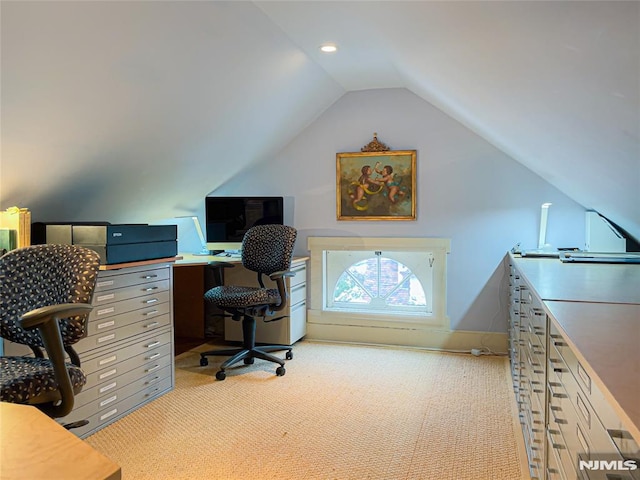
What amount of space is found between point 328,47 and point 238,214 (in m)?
1.69

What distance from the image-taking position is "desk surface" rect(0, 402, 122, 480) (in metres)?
0.70

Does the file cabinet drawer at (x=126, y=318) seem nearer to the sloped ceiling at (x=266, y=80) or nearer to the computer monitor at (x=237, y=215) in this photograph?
the sloped ceiling at (x=266, y=80)

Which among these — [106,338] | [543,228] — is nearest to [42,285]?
[106,338]

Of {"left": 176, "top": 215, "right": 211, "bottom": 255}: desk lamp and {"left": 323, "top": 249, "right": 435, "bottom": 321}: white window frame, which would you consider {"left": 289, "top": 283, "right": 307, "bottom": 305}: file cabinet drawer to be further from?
{"left": 176, "top": 215, "right": 211, "bottom": 255}: desk lamp

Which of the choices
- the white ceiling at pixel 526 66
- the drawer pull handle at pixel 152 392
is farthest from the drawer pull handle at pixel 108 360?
the white ceiling at pixel 526 66

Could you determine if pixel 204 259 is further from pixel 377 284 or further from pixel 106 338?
pixel 377 284

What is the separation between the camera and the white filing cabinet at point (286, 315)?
404 centimetres

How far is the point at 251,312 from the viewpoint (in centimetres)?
346

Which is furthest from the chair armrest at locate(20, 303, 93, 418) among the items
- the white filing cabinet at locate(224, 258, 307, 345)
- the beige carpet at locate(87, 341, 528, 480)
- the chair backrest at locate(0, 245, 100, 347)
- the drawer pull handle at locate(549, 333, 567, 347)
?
the white filing cabinet at locate(224, 258, 307, 345)

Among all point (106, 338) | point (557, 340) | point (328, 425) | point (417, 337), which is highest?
point (557, 340)

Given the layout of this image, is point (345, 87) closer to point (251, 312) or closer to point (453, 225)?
point (453, 225)

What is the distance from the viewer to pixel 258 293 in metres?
3.44

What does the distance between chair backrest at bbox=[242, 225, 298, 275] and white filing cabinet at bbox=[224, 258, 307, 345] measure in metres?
0.31

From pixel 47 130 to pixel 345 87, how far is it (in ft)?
7.93
